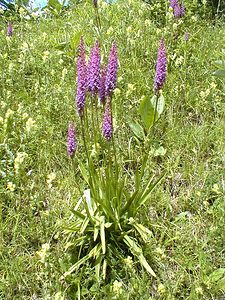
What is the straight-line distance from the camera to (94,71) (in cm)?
222

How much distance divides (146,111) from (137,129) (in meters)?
0.21

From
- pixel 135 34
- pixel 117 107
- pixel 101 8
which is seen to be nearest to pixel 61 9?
pixel 101 8

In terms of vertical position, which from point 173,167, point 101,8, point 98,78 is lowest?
point 173,167

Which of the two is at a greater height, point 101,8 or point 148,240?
point 101,8

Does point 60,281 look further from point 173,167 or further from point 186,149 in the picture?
point 186,149

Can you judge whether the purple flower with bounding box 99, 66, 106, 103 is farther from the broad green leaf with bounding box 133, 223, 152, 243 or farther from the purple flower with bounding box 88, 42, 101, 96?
the broad green leaf with bounding box 133, 223, 152, 243

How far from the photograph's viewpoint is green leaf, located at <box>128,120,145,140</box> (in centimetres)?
334

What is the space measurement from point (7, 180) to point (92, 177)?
0.71 meters

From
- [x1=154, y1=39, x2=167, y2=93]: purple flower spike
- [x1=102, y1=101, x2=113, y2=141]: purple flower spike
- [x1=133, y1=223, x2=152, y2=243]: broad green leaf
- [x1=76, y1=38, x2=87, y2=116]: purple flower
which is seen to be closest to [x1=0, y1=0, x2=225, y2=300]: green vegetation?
[x1=133, y1=223, x2=152, y2=243]: broad green leaf

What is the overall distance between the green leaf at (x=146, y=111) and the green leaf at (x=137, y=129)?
0.23 feet

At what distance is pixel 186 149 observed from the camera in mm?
3316

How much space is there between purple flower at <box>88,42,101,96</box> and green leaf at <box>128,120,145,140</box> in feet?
3.62

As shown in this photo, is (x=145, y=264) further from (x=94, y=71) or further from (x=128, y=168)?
(x=94, y=71)

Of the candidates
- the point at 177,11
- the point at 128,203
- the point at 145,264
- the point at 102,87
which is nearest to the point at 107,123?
the point at 102,87
